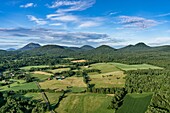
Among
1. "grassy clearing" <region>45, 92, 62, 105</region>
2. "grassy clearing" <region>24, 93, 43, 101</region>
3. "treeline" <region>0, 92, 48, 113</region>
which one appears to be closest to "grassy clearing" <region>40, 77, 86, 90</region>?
"grassy clearing" <region>45, 92, 62, 105</region>

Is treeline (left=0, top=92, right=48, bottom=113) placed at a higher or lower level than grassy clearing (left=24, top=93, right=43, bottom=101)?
lower

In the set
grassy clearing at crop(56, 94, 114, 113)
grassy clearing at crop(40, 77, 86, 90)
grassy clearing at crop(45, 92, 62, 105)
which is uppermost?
grassy clearing at crop(40, 77, 86, 90)

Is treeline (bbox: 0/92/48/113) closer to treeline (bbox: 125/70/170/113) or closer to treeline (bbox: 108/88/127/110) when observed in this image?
treeline (bbox: 108/88/127/110)

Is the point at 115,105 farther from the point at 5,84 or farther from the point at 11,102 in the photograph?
the point at 5,84

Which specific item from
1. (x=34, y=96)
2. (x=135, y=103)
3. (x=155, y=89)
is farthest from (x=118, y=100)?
(x=34, y=96)

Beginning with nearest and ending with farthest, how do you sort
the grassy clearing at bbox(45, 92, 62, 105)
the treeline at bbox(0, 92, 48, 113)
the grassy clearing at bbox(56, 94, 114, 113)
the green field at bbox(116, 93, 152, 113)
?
1. the green field at bbox(116, 93, 152, 113)
2. the grassy clearing at bbox(56, 94, 114, 113)
3. the treeline at bbox(0, 92, 48, 113)
4. the grassy clearing at bbox(45, 92, 62, 105)

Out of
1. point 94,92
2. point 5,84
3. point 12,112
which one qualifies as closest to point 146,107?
point 94,92

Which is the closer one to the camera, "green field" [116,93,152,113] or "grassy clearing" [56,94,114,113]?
"green field" [116,93,152,113]
